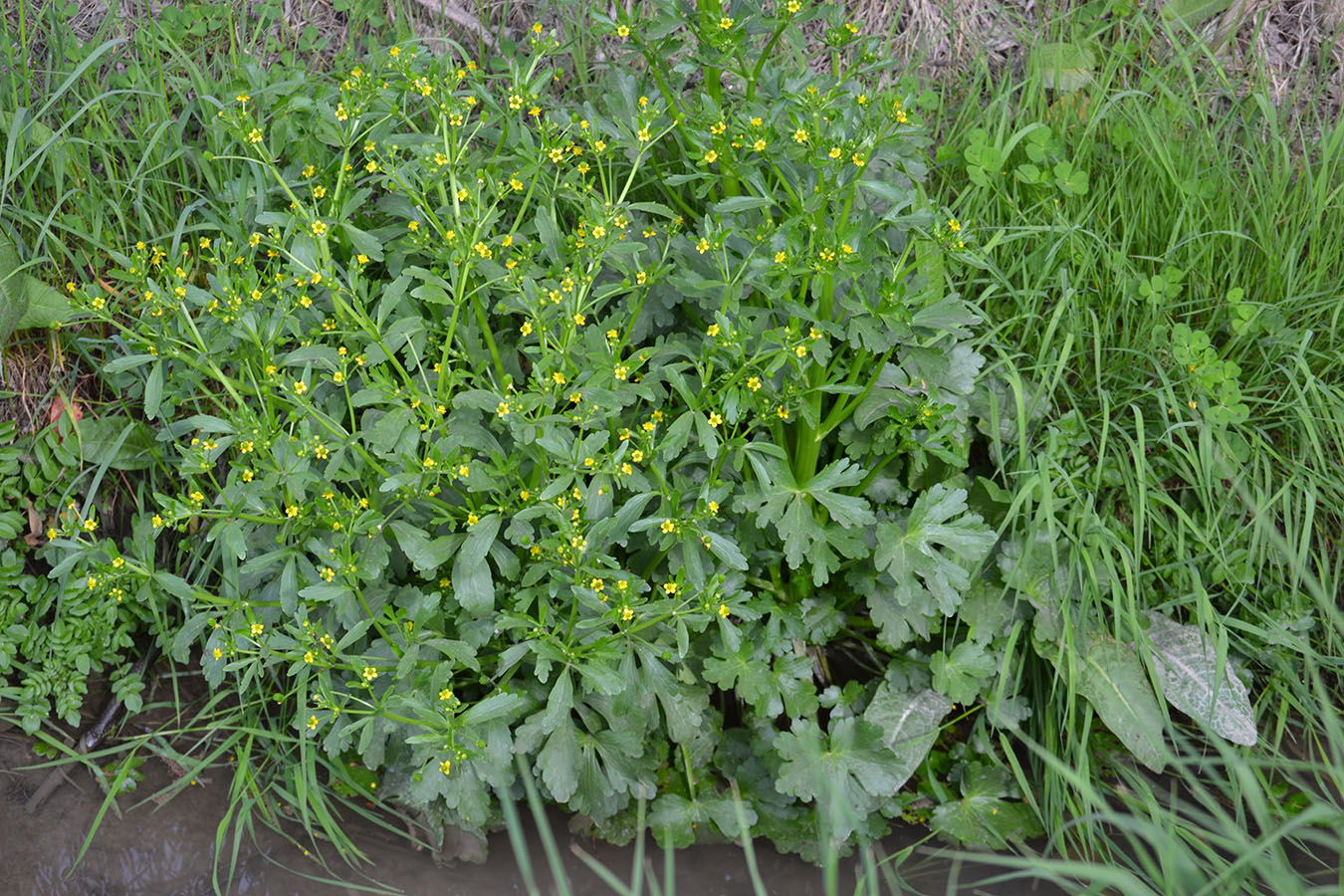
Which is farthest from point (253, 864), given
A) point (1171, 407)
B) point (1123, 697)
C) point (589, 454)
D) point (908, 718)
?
point (1171, 407)

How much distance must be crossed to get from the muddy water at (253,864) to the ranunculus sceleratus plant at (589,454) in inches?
4.8

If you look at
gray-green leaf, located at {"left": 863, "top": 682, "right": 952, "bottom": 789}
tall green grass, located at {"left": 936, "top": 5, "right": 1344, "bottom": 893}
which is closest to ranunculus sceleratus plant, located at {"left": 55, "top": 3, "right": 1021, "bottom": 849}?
gray-green leaf, located at {"left": 863, "top": 682, "right": 952, "bottom": 789}

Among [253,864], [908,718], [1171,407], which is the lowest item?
[253,864]

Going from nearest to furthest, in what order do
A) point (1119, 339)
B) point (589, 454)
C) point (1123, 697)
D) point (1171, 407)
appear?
1. point (589, 454)
2. point (1123, 697)
3. point (1171, 407)
4. point (1119, 339)

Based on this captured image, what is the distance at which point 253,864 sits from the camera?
2.37 m

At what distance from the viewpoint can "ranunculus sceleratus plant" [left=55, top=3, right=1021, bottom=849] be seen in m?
2.02

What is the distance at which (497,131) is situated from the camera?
8.13 feet

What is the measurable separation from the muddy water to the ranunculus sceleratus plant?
0.40ft

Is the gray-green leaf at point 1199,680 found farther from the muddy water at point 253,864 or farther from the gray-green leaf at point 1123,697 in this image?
the muddy water at point 253,864

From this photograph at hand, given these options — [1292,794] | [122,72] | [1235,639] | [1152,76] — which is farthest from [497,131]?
[1292,794]

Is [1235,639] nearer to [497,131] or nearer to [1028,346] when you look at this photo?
[1028,346]

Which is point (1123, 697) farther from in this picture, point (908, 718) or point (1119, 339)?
point (1119, 339)

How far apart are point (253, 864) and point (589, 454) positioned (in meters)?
1.35

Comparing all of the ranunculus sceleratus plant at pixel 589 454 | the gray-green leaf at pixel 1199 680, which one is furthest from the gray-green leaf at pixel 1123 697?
the ranunculus sceleratus plant at pixel 589 454
